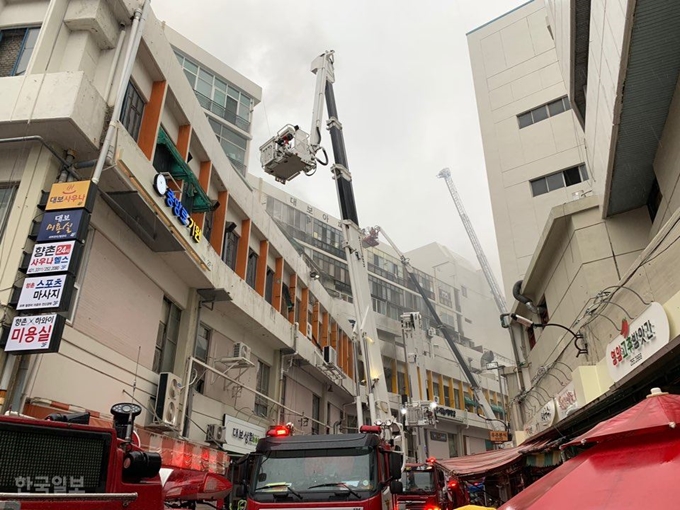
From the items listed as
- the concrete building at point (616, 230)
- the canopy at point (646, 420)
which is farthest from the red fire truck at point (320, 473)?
the canopy at point (646, 420)

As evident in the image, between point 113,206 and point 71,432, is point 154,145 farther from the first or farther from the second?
point 71,432

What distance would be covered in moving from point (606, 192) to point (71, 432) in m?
11.3

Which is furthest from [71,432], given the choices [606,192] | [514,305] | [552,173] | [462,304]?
[462,304]

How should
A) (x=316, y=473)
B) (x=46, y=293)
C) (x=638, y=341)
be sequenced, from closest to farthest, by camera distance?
(x=638, y=341) < (x=316, y=473) < (x=46, y=293)

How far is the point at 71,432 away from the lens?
4715 millimetres

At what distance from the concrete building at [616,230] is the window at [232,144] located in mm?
16528

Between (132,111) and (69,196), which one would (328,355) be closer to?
(132,111)

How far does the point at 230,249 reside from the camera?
707 inches

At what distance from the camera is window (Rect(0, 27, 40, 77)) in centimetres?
1068

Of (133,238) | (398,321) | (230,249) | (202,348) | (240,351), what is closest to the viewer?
(133,238)

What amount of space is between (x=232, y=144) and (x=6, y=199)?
1781 cm

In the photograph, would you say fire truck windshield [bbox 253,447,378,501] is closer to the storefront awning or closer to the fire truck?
the fire truck

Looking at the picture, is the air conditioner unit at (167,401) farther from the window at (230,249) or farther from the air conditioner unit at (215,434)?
the window at (230,249)

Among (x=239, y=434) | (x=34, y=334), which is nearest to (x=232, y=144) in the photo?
(x=239, y=434)
